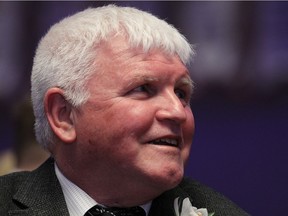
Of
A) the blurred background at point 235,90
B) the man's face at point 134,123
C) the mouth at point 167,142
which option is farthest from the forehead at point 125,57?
the blurred background at point 235,90

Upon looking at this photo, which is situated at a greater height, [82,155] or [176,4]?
[176,4]

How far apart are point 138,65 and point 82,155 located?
1.25 feet

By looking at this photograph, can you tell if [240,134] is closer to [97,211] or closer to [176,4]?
[176,4]

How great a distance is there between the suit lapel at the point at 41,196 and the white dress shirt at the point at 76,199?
0.03 meters

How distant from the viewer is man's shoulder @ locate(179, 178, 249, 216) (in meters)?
2.63

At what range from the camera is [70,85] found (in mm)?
2354

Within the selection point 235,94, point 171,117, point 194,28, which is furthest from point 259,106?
point 171,117

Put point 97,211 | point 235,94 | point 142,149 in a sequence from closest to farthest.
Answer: point 142,149 < point 97,211 < point 235,94

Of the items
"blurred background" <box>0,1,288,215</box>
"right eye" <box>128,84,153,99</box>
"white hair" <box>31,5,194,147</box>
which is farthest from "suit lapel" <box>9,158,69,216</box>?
"blurred background" <box>0,1,288,215</box>

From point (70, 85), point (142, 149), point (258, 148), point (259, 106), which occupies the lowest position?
point (258, 148)

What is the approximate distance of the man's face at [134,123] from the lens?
2244 millimetres

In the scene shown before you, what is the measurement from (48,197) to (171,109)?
0.56 meters

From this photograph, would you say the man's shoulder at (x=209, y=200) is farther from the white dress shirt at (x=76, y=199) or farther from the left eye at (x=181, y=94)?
the left eye at (x=181, y=94)

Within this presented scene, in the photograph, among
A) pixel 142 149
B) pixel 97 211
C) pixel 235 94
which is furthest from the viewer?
pixel 235 94
